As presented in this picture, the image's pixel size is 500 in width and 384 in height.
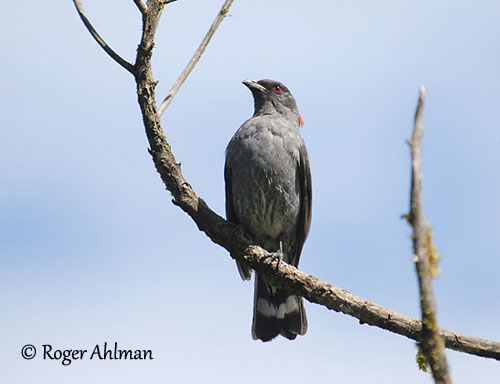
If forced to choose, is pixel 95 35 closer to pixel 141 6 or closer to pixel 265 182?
pixel 141 6

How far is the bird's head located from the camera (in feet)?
30.1

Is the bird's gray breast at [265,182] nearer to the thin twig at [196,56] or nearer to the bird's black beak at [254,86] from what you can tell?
the bird's black beak at [254,86]

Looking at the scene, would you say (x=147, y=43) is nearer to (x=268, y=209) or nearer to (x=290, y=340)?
(x=268, y=209)

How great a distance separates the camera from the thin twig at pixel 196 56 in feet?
18.6

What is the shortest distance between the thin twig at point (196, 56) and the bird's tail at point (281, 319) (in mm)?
3328

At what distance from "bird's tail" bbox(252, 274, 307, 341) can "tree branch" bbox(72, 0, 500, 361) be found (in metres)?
2.03

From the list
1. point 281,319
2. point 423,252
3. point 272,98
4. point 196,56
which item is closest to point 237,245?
point 196,56

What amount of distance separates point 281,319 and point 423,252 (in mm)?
6075

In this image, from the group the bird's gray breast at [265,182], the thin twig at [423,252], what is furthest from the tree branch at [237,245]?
the thin twig at [423,252]

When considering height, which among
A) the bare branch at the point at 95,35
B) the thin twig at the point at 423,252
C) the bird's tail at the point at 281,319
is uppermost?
the bare branch at the point at 95,35

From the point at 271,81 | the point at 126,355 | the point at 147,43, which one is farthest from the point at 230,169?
the point at 147,43

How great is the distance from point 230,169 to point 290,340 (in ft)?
7.48

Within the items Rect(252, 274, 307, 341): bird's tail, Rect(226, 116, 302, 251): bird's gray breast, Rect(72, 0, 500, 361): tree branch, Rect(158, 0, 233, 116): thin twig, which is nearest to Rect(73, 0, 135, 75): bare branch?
Rect(72, 0, 500, 361): tree branch

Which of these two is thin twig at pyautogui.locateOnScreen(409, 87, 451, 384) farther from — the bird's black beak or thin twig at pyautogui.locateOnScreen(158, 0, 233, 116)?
the bird's black beak
